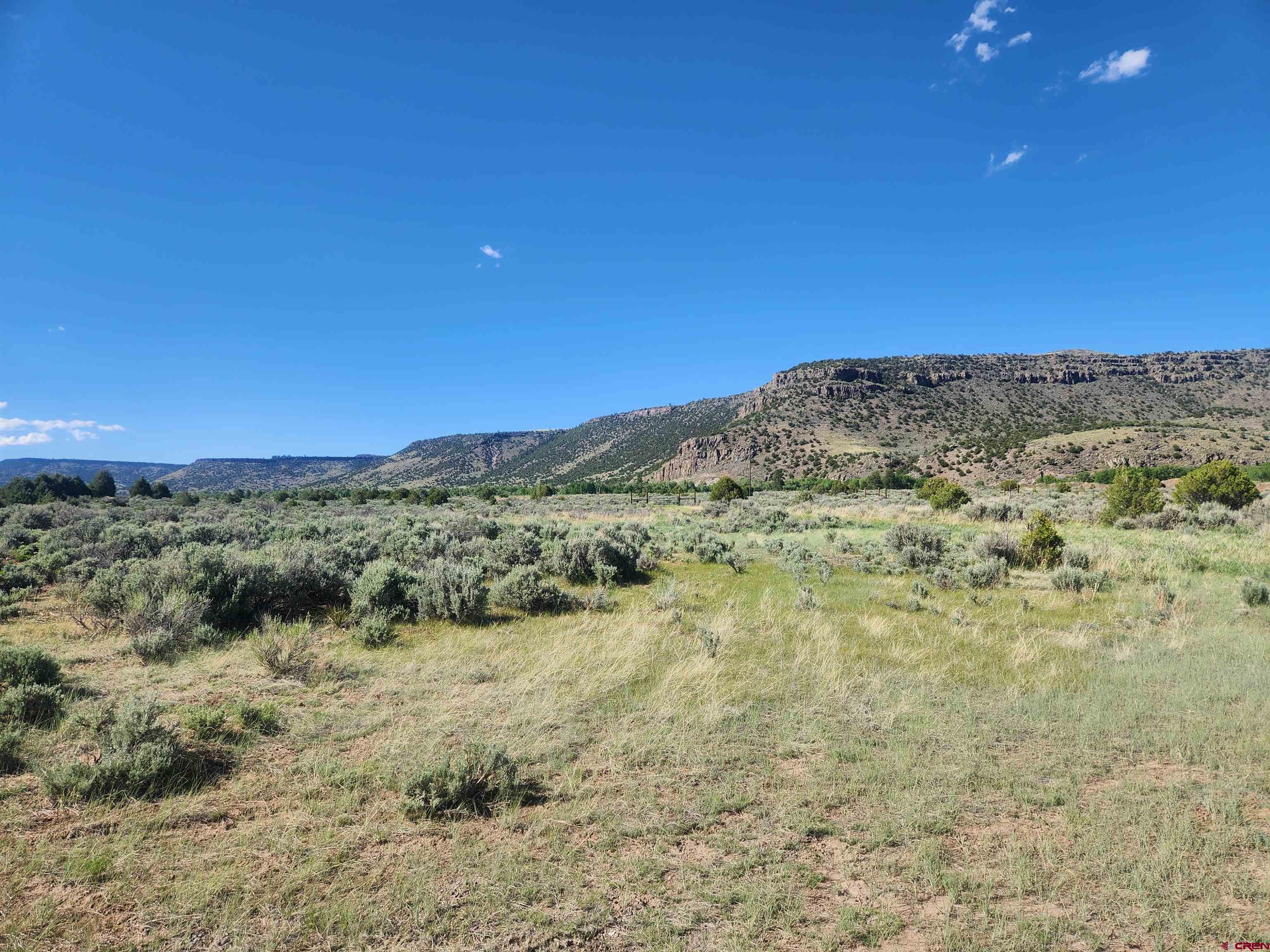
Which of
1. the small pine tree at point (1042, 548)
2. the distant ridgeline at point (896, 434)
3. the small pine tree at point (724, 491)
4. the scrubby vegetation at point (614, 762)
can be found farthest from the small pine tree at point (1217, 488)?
the distant ridgeline at point (896, 434)

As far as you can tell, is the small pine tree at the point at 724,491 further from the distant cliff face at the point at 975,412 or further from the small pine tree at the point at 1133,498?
the distant cliff face at the point at 975,412

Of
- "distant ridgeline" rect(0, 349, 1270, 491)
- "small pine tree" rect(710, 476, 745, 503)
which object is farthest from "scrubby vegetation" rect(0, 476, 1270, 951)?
"distant ridgeline" rect(0, 349, 1270, 491)

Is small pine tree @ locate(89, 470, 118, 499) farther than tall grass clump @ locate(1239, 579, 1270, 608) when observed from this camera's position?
Yes

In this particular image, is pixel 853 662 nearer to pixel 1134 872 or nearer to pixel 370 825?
→ pixel 1134 872

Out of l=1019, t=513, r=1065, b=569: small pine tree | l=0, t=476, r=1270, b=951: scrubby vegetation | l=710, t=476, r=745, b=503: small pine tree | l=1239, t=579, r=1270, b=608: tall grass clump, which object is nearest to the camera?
l=0, t=476, r=1270, b=951: scrubby vegetation

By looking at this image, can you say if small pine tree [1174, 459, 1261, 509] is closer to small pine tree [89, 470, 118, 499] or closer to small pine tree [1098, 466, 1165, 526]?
small pine tree [1098, 466, 1165, 526]

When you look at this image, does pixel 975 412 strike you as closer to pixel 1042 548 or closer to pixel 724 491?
pixel 724 491

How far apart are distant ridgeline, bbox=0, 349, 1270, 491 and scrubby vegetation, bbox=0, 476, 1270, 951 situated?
58.8 meters

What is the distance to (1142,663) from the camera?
263 inches

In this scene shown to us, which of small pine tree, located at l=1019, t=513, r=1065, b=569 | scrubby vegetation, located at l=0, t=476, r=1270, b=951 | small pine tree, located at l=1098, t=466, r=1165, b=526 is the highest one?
small pine tree, located at l=1098, t=466, r=1165, b=526

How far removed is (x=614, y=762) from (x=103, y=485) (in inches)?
2353

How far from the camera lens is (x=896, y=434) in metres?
88.0

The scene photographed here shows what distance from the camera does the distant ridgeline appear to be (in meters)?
61.0

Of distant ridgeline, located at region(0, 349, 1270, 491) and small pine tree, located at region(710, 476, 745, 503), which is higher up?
distant ridgeline, located at region(0, 349, 1270, 491)
